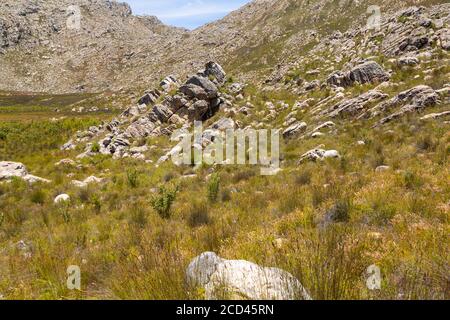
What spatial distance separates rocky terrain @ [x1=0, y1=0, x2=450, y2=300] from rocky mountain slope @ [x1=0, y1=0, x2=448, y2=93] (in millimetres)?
15968

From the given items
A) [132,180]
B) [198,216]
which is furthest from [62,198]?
[198,216]

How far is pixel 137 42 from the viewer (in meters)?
125

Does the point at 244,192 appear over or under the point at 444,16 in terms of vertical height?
under

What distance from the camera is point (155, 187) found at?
11562 millimetres

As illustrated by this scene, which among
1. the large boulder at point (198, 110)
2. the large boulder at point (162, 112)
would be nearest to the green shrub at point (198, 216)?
the large boulder at point (198, 110)

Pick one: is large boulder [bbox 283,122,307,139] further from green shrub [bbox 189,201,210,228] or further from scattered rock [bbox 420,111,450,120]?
green shrub [bbox 189,201,210,228]

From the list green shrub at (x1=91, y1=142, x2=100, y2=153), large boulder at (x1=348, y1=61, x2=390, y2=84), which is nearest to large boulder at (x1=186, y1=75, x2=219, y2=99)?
green shrub at (x1=91, y1=142, x2=100, y2=153)

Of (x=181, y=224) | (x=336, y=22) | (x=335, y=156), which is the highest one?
(x=336, y=22)

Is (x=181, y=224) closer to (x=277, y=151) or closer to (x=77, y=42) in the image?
(x=277, y=151)

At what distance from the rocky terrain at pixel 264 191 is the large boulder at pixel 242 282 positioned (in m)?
0.02

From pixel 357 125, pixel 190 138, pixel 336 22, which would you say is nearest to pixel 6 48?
pixel 336 22

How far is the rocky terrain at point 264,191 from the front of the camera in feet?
10.8
